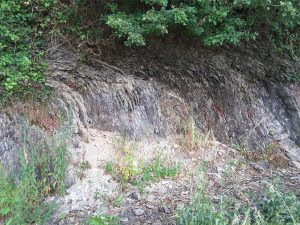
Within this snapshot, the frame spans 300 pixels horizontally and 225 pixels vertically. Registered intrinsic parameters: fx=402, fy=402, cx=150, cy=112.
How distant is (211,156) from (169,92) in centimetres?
128

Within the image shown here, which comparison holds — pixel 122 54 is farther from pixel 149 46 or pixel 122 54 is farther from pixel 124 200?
pixel 124 200

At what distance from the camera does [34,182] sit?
14.3 ft

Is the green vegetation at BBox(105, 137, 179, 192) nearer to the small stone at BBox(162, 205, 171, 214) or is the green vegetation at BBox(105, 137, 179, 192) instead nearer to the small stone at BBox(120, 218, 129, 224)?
the small stone at BBox(162, 205, 171, 214)

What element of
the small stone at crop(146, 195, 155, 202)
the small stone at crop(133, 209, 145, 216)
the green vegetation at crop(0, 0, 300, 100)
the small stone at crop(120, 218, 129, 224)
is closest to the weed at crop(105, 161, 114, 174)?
the small stone at crop(146, 195, 155, 202)

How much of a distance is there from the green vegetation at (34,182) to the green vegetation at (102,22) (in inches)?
37.9

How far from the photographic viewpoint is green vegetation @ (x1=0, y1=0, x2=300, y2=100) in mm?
5473

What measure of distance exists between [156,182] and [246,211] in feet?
4.80

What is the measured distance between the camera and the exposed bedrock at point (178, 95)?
232 inches

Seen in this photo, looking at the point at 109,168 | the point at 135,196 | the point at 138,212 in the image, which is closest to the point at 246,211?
the point at 138,212

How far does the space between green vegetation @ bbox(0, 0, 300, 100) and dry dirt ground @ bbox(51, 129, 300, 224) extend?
1275 millimetres

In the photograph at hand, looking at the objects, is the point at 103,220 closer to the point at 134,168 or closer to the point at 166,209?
the point at 166,209

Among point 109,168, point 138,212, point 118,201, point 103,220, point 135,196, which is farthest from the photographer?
point 109,168

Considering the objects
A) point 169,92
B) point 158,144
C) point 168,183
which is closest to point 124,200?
point 168,183

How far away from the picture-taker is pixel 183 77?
6828mm
